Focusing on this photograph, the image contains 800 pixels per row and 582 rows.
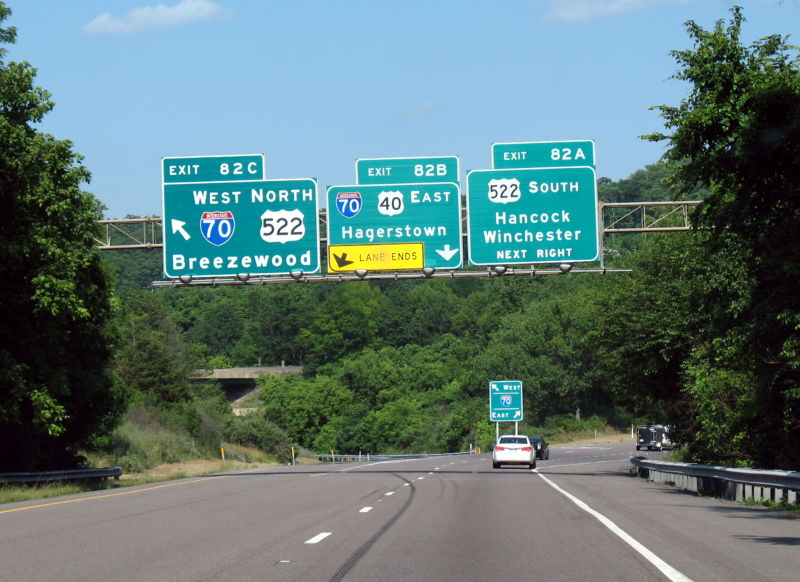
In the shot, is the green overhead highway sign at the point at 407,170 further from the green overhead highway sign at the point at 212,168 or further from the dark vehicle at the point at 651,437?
the dark vehicle at the point at 651,437

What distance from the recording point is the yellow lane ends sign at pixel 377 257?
101 ft

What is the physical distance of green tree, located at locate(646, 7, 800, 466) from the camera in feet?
67.7

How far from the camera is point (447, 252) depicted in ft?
100

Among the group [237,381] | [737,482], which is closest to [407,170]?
[737,482]

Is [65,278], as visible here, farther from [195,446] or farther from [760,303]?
[195,446]

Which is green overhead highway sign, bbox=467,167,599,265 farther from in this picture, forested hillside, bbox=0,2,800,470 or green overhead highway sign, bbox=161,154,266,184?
green overhead highway sign, bbox=161,154,266,184

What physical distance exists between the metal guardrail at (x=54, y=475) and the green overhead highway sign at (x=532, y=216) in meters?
12.4

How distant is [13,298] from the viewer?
2869 cm

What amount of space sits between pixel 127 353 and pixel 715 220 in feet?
195

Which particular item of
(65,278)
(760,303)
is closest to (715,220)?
(760,303)

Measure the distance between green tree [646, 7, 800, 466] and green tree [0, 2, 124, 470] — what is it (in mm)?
15275

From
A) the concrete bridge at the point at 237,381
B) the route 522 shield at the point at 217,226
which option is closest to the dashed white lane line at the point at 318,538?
the route 522 shield at the point at 217,226

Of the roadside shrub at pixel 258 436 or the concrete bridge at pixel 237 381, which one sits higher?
the concrete bridge at pixel 237 381

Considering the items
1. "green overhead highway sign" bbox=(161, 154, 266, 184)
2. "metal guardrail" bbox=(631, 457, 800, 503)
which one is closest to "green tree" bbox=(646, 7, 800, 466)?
"metal guardrail" bbox=(631, 457, 800, 503)
